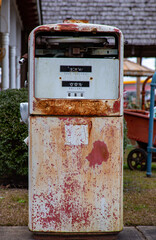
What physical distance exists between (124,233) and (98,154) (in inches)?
38.4

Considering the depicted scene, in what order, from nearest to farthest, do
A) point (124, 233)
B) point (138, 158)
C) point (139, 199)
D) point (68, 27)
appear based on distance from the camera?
point (68, 27) < point (124, 233) < point (139, 199) < point (138, 158)

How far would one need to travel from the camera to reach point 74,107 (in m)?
3.50

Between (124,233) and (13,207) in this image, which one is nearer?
(124,233)

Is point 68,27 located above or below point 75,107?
above

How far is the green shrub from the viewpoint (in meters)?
5.36

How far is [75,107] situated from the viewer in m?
3.50

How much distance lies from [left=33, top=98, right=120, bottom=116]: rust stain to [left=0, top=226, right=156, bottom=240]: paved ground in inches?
47.8

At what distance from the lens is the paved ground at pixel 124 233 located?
12.6ft

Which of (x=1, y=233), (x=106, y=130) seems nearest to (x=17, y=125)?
(x=1, y=233)

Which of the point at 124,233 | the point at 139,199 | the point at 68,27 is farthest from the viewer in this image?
the point at 139,199

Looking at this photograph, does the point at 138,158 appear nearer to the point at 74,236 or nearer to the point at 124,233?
the point at 124,233

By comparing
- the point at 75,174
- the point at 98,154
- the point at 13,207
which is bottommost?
the point at 13,207

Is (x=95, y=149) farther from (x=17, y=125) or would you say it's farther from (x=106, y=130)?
(x=17, y=125)

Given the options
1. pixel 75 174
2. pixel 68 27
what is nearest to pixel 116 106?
pixel 75 174
